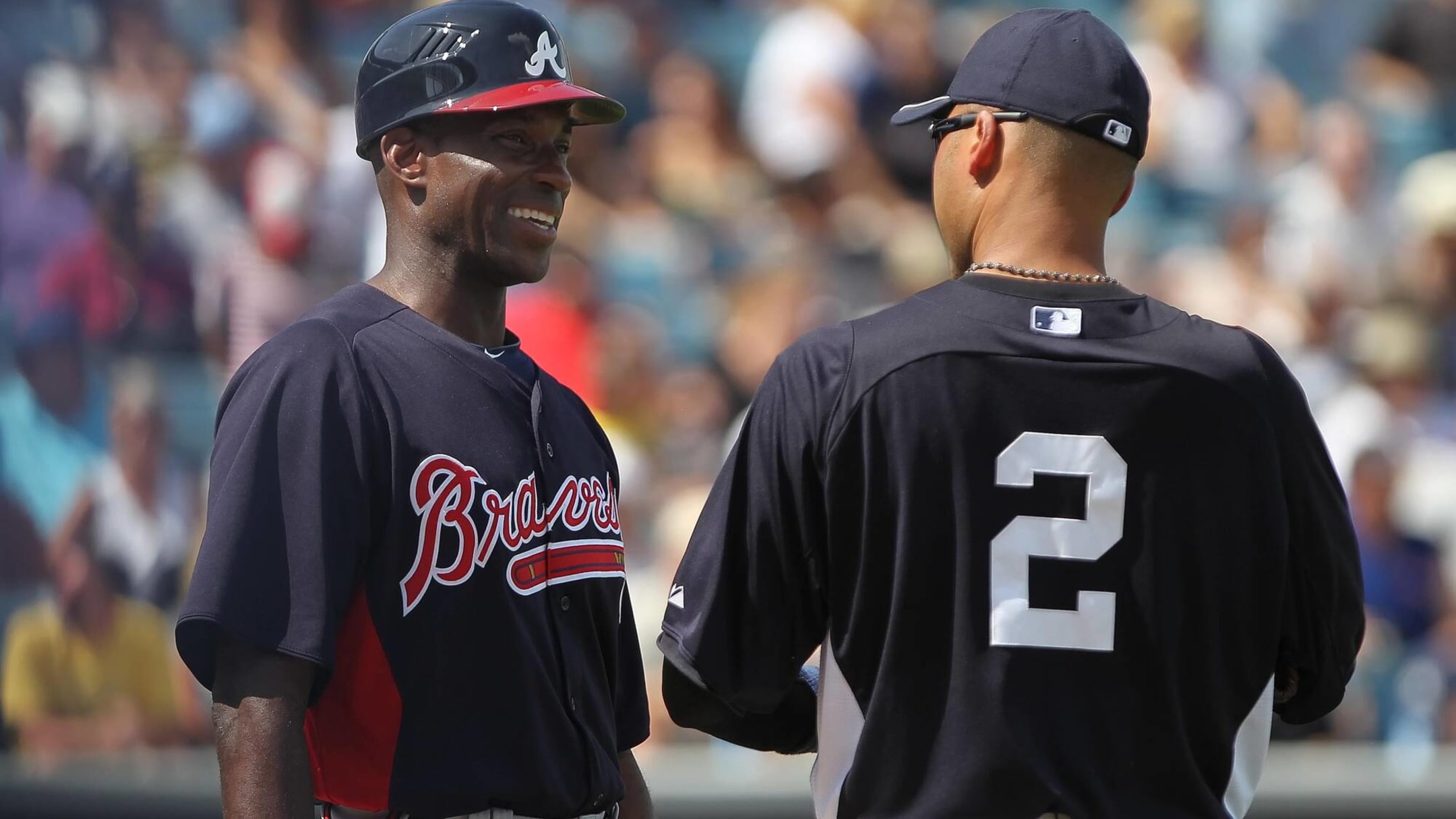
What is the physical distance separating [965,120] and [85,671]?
4.25m

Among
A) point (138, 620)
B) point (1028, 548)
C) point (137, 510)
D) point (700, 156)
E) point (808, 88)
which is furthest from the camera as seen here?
point (808, 88)

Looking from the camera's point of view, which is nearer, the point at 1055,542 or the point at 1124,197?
the point at 1055,542

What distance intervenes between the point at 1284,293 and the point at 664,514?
10.0 feet

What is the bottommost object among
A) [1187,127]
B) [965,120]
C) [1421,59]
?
[965,120]

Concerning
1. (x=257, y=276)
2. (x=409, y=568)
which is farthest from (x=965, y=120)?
(x=257, y=276)

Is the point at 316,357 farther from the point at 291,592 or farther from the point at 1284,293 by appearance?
the point at 1284,293

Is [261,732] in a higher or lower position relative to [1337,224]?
lower

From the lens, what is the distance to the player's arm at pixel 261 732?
2182 millimetres

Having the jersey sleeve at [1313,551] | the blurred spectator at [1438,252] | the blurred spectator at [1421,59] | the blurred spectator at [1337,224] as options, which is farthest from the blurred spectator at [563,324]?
the blurred spectator at [1421,59]

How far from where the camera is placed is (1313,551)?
243cm

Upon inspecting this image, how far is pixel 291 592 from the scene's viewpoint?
2.25 metres

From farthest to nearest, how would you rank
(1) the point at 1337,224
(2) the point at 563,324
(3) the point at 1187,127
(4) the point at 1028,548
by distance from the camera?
1. (3) the point at 1187,127
2. (1) the point at 1337,224
3. (2) the point at 563,324
4. (4) the point at 1028,548

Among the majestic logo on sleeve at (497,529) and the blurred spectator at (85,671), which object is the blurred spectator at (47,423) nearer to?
the blurred spectator at (85,671)

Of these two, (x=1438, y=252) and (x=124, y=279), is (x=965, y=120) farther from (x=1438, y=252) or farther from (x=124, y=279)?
(x=1438, y=252)
